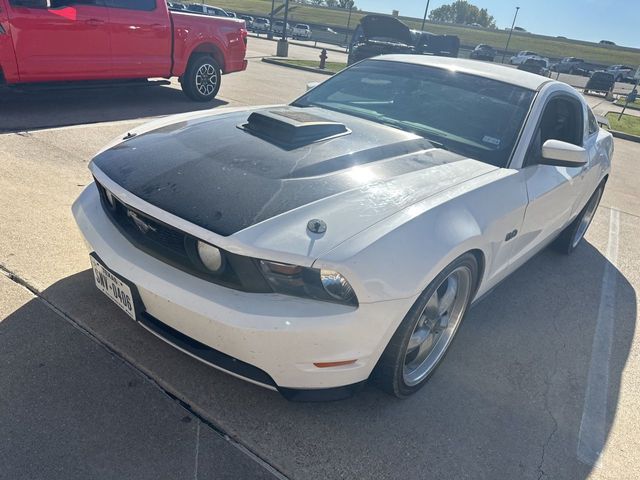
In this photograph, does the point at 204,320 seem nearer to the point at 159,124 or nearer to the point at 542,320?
the point at 159,124

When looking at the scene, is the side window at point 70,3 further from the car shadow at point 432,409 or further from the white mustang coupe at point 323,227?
the car shadow at point 432,409

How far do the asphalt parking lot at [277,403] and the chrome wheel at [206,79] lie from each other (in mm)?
5525

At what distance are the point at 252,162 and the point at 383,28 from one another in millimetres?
16073

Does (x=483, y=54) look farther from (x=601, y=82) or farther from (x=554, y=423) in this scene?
(x=554, y=423)

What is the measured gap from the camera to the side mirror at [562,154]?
9.63 feet

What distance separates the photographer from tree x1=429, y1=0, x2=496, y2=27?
413 ft

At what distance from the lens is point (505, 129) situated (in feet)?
10.2

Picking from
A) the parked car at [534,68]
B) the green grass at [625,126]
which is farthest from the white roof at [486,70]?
the parked car at [534,68]

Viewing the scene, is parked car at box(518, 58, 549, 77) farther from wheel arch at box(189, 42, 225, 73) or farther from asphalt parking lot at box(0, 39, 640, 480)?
asphalt parking lot at box(0, 39, 640, 480)

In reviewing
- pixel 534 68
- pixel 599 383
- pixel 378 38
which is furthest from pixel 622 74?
pixel 599 383

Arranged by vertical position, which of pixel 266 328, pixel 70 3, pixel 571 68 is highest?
pixel 70 3

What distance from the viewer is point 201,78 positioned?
28.7 ft

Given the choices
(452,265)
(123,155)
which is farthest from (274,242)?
(123,155)

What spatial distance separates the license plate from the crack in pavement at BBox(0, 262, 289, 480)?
325 millimetres
